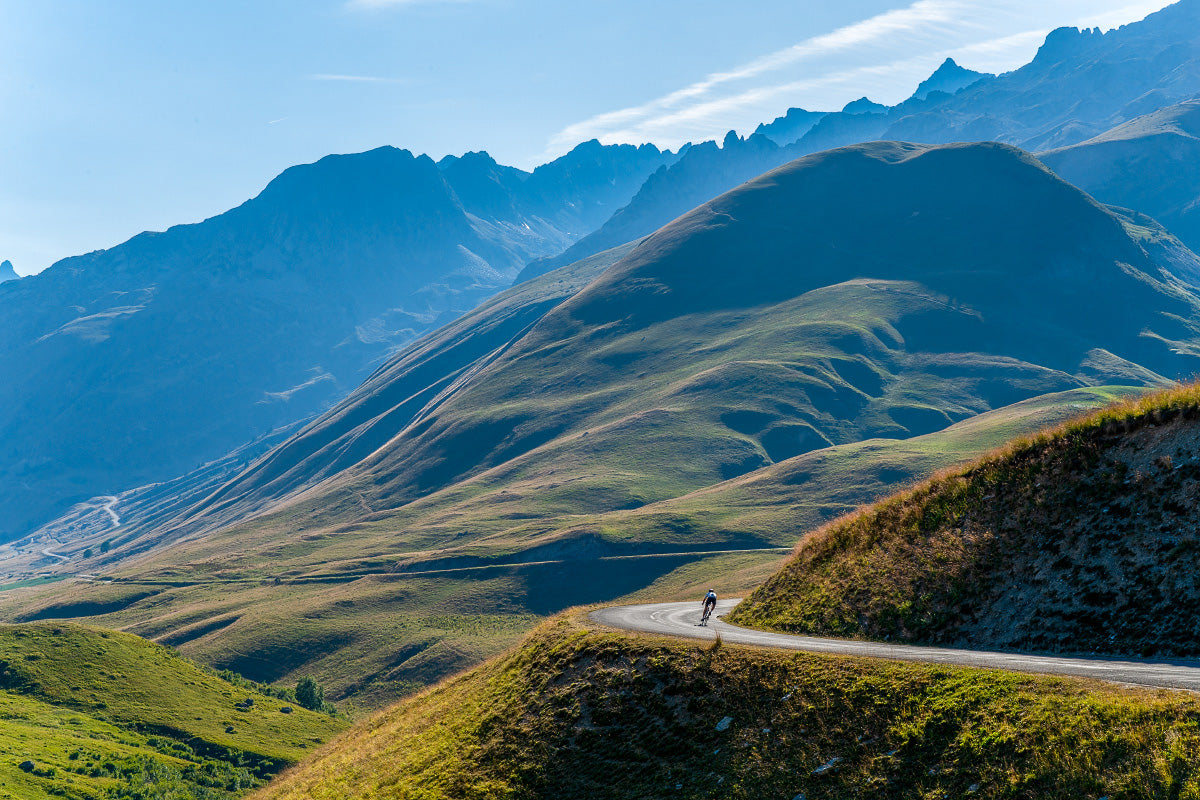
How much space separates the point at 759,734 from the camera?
26141 millimetres

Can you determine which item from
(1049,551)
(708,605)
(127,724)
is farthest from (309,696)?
(1049,551)

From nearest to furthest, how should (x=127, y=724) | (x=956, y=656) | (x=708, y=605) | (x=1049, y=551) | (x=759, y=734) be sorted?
1. (x=759, y=734)
2. (x=956, y=656)
3. (x=1049, y=551)
4. (x=708, y=605)
5. (x=127, y=724)

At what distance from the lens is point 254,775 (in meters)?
91.9

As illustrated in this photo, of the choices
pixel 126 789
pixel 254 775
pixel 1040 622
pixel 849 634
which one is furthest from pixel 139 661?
pixel 1040 622

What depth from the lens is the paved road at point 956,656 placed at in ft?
69.9

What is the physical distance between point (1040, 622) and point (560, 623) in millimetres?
23175

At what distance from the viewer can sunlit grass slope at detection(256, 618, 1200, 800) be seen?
19141mm

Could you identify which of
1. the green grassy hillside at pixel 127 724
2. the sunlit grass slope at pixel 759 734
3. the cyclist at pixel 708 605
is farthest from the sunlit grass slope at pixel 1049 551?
the green grassy hillside at pixel 127 724

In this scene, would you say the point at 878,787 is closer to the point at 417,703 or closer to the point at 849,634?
the point at 849,634

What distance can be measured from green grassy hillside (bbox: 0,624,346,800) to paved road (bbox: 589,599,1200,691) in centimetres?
5857

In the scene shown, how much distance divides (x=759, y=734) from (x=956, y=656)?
271 inches

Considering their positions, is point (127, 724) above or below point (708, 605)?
below

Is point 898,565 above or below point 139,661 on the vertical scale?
above

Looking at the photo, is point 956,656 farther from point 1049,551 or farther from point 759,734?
point 759,734
